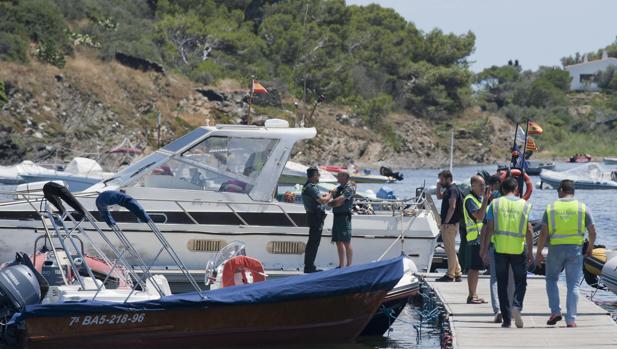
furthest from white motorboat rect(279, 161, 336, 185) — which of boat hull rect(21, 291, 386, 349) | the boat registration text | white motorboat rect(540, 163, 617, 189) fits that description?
the boat registration text

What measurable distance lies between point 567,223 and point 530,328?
1381 mm

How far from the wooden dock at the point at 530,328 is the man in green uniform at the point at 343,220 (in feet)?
5.56

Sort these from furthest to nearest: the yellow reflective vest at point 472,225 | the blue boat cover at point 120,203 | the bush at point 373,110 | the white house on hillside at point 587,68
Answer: the white house on hillside at point 587,68, the bush at point 373,110, the yellow reflective vest at point 472,225, the blue boat cover at point 120,203

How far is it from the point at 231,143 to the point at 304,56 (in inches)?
2698

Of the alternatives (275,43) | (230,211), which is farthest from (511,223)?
(275,43)

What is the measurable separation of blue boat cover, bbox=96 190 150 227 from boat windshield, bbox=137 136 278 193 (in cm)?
345

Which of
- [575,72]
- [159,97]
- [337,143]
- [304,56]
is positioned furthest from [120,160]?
[575,72]

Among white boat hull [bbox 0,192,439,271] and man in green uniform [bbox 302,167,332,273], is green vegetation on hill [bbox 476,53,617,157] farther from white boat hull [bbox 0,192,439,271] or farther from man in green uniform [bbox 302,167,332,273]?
man in green uniform [bbox 302,167,332,273]

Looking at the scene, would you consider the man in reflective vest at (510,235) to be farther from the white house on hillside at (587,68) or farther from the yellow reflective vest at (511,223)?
the white house on hillside at (587,68)

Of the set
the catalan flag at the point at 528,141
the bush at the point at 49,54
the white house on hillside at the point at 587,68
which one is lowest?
the catalan flag at the point at 528,141

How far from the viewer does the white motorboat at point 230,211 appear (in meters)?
16.6

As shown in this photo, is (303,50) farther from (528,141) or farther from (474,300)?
(474,300)

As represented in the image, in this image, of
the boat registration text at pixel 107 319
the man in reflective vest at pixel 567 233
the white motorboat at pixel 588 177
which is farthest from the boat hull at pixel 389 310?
the white motorboat at pixel 588 177

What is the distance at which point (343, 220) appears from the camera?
1644cm
